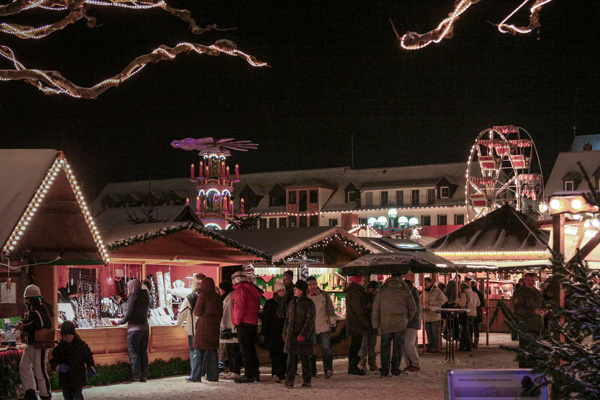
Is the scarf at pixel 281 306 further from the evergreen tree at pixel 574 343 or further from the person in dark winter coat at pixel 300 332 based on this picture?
the evergreen tree at pixel 574 343

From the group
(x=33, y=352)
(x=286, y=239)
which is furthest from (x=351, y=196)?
(x=33, y=352)

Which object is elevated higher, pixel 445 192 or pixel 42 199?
pixel 445 192

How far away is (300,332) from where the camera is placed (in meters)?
13.2

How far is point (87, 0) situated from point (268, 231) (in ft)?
32.4

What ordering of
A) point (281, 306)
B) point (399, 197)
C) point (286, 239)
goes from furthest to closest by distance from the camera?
point (399, 197), point (286, 239), point (281, 306)

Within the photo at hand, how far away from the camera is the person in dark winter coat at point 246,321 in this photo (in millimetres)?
13984

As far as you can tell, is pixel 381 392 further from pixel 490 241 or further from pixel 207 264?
pixel 490 241

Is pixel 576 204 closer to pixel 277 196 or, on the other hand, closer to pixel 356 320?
pixel 356 320

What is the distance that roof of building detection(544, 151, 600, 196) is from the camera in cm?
5978

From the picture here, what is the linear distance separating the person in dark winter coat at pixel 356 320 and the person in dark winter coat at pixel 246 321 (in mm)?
2031

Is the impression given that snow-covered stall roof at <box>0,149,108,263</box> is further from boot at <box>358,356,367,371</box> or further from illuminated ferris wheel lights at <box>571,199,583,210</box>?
illuminated ferris wheel lights at <box>571,199,583,210</box>

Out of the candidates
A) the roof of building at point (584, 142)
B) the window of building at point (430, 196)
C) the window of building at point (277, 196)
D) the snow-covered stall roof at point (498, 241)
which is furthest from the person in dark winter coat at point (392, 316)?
the window of building at point (277, 196)

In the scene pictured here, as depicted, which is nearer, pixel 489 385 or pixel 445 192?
pixel 489 385

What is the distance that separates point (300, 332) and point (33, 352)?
4.22 m
